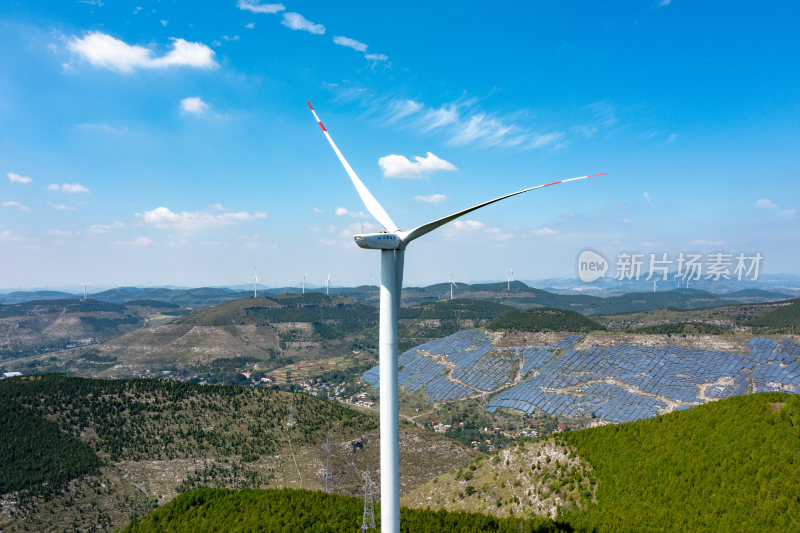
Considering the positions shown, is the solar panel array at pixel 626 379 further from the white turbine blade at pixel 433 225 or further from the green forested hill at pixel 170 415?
the white turbine blade at pixel 433 225

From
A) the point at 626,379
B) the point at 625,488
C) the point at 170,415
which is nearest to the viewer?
the point at 625,488

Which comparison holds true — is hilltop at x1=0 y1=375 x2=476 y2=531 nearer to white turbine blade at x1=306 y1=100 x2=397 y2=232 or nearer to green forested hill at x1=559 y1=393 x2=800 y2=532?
green forested hill at x1=559 y1=393 x2=800 y2=532

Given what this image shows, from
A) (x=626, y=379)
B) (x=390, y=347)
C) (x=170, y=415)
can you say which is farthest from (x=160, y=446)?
(x=626, y=379)

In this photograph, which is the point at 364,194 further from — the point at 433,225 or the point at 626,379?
the point at 626,379

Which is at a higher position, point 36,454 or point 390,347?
point 390,347

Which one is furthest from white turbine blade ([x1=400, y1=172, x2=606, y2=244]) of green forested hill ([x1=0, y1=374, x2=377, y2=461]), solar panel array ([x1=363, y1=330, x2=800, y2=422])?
solar panel array ([x1=363, y1=330, x2=800, y2=422])
